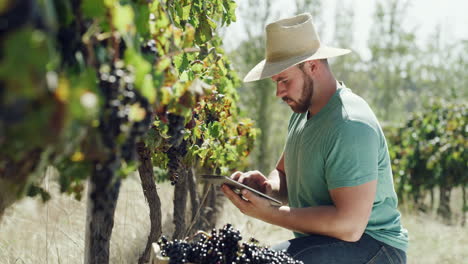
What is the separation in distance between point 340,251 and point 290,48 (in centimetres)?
100

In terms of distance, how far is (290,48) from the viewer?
275 cm

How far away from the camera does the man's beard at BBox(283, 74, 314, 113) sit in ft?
9.00

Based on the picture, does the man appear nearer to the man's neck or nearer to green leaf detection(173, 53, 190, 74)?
the man's neck

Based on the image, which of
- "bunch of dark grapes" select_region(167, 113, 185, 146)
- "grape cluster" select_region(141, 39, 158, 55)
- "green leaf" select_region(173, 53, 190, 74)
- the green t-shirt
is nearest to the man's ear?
the green t-shirt

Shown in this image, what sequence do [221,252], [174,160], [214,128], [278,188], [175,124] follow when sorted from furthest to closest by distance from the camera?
[278,188], [214,128], [174,160], [221,252], [175,124]

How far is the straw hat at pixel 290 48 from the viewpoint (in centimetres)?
268

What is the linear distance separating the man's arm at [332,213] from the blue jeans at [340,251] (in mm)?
62

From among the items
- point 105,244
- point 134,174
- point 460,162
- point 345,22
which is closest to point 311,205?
point 105,244

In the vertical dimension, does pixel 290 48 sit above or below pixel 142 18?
below

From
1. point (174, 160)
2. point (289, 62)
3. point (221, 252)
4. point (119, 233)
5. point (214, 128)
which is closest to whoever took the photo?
point (221, 252)

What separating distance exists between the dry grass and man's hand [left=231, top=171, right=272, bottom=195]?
3.46 ft

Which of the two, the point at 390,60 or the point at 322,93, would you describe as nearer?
the point at 322,93

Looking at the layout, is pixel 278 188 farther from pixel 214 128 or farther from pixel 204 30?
pixel 204 30

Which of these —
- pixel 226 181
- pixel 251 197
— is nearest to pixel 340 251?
pixel 251 197
